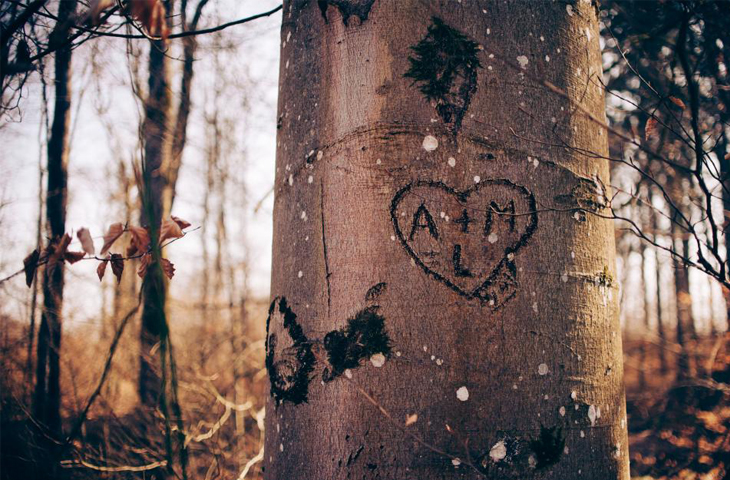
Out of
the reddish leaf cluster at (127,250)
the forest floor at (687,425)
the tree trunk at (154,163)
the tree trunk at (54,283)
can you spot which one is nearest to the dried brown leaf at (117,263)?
the reddish leaf cluster at (127,250)

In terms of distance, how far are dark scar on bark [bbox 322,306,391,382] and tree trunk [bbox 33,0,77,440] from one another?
4200mm

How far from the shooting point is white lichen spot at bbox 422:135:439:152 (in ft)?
3.86

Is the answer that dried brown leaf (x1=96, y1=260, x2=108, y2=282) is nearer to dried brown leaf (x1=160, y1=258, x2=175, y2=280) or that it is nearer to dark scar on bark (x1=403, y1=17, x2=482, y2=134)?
dried brown leaf (x1=160, y1=258, x2=175, y2=280)

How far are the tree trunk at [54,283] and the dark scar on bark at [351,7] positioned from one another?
4.05 meters

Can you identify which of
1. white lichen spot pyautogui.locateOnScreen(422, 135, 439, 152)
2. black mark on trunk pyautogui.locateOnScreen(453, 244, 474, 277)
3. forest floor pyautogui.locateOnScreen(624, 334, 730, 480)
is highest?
white lichen spot pyautogui.locateOnScreen(422, 135, 439, 152)

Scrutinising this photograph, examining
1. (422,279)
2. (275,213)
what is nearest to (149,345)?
(275,213)

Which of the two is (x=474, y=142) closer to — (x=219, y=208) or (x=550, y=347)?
(x=550, y=347)

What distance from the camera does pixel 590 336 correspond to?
1.20 m

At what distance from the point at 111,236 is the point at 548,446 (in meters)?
1.28

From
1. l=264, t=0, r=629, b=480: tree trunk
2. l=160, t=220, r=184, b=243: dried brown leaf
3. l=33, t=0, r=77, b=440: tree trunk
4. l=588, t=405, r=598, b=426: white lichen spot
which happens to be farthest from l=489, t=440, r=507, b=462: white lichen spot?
l=33, t=0, r=77, b=440: tree trunk

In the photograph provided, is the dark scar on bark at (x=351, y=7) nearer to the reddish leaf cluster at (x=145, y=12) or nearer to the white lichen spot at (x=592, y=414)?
the reddish leaf cluster at (x=145, y=12)

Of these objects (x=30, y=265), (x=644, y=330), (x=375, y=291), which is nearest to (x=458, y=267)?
(x=375, y=291)

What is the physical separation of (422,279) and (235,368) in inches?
227

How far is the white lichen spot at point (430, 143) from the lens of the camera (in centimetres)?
118
